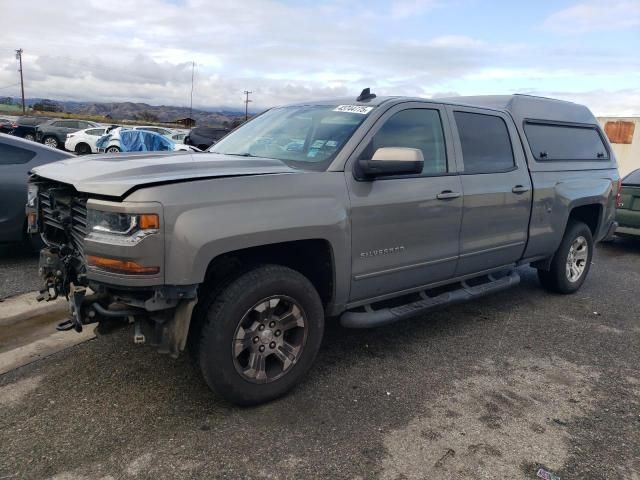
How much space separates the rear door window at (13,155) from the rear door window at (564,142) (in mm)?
5332

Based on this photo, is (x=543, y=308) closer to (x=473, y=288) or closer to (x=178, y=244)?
(x=473, y=288)

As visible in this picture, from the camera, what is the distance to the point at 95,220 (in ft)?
8.91

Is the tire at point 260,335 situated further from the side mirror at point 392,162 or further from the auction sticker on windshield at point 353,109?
the auction sticker on windshield at point 353,109

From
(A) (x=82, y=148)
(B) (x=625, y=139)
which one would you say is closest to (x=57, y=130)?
(A) (x=82, y=148)

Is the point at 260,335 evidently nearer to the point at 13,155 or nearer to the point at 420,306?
the point at 420,306

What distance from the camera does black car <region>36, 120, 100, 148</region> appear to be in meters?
28.9

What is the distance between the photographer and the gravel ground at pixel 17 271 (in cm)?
499

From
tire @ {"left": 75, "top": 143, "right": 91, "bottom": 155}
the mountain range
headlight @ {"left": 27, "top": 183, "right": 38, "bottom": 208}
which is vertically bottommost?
the mountain range

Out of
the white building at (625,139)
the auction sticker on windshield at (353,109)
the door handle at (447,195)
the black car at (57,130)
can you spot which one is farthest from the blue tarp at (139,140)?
the door handle at (447,195)

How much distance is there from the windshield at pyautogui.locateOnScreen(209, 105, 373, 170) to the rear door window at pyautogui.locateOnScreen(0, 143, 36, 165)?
2.88 meters

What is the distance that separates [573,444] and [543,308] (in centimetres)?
255

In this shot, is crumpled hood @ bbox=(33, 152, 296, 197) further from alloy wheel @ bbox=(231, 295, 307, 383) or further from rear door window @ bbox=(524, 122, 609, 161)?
rear door window @ bbox=(524, 122, 609, 161)

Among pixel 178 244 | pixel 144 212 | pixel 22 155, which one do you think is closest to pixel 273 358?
→ pixel 178 244

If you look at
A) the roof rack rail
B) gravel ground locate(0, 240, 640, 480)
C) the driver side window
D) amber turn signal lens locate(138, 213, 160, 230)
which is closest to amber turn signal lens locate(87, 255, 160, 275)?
amber turn signal lens locate(138, 213, 160, 230)
